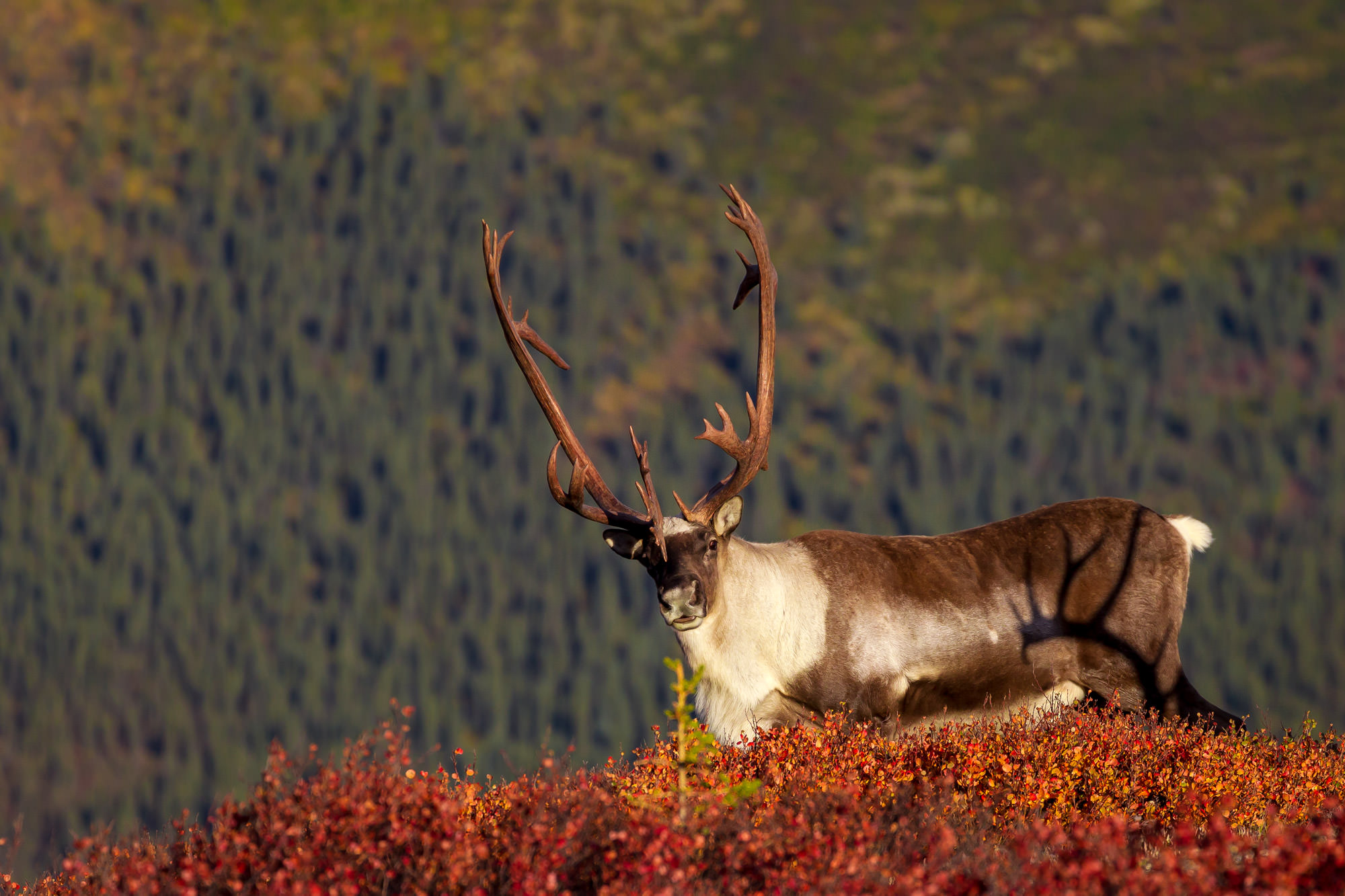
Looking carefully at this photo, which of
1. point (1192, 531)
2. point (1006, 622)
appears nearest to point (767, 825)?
point (1006, 622)

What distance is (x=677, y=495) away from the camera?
8805 mm

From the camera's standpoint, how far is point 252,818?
5.68 meters

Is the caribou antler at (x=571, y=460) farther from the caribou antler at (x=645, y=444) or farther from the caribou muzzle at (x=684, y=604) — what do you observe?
the caribou muzzle at (x=684, y=604)

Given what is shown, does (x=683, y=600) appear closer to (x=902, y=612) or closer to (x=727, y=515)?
(x=727, y=515)

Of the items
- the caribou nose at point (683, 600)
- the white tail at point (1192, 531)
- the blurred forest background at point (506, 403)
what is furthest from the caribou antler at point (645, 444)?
the blurred forest background at point (506, 403)

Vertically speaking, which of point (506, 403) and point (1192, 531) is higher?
point (1192, 531)

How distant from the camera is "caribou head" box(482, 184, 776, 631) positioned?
8.83m

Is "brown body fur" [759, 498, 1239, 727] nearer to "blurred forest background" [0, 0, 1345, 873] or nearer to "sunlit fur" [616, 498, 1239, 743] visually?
"sunlit fur" [616, 498, 1239, 743]

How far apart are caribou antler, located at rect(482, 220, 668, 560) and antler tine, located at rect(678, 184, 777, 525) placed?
32 cm

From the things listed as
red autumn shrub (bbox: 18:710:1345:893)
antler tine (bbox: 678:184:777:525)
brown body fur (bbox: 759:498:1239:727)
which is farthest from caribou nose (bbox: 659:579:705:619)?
red autumn shrub (bbox: 18:710:1345:893)

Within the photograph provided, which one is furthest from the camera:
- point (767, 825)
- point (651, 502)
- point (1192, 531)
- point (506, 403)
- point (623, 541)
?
point (506, 403)

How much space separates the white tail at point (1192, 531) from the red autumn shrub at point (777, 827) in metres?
2.54

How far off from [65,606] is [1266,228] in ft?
420

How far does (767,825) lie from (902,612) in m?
3.75
